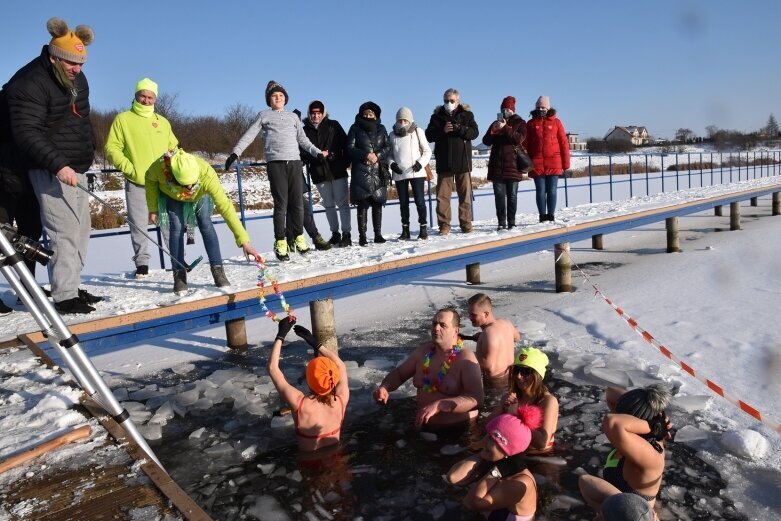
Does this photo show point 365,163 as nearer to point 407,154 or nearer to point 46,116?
point 407,154

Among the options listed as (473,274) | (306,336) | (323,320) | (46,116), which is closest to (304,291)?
(323,320)

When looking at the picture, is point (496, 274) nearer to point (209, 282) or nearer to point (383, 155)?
point (383, 155)

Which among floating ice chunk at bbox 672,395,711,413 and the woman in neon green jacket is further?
the woman in neon green jacket

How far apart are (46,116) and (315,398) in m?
2.82

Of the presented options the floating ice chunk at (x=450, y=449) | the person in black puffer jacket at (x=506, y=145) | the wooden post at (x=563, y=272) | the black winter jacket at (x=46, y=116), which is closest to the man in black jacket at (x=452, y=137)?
the person in black puffer jacket at (x=506, y=145)

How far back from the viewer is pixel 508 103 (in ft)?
26.2

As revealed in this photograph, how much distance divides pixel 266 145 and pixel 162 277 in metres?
1.70

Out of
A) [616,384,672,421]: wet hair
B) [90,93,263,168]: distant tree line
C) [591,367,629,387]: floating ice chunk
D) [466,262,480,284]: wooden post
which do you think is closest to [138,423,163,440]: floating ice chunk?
[616,384,672,421]: wet hair

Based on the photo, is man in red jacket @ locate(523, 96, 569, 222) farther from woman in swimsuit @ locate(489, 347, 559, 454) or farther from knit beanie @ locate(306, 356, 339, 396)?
knit beanie @ locate(306, 356, 339, 396)

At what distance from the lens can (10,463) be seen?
237 cm

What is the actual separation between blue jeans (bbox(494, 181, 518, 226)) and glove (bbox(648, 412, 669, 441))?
547cm

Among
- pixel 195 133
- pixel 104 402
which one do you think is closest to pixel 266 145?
pixel 104 402

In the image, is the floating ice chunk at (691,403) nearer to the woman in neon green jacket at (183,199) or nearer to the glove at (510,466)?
the glove at (510,466)

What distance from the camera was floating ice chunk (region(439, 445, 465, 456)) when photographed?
11.7ft
